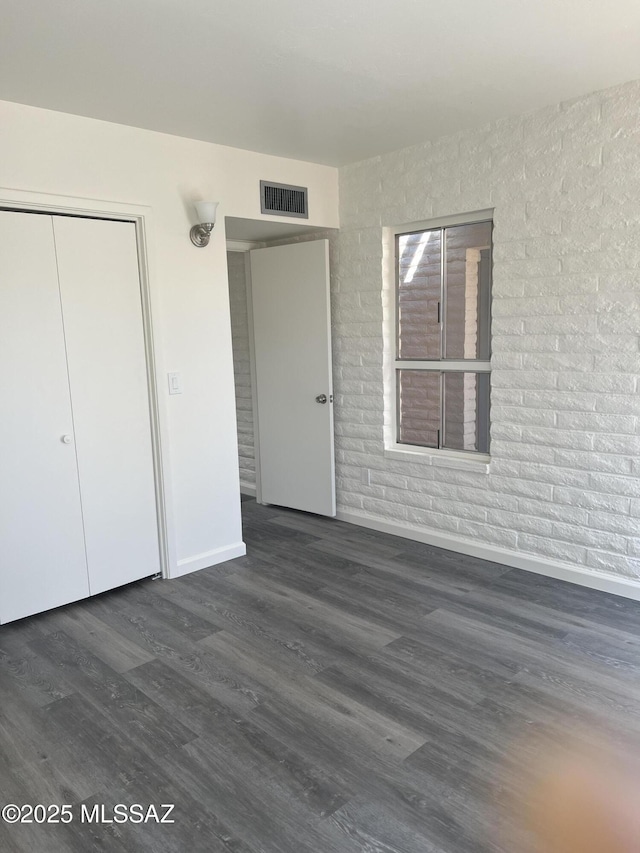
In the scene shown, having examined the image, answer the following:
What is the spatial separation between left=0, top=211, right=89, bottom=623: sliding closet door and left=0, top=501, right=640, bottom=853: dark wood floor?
23cm

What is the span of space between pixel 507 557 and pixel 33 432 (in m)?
2.62

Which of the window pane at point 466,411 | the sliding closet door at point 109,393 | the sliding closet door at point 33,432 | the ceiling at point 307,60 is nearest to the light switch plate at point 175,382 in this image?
the sliding closet door at point 109,393

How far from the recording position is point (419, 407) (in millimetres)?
4133

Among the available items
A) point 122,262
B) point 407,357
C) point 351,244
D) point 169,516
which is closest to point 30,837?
point 169,516

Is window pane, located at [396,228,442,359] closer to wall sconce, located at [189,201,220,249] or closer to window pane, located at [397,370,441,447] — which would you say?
window pane, located at [397,370,441,447]

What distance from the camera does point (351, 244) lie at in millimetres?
4258

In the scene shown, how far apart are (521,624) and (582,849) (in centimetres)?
128

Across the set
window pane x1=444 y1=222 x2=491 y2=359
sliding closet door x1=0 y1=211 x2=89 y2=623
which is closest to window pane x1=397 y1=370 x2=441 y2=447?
window pane x1=444 y1=222 x2=491 y2=359

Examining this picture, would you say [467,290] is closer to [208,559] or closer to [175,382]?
[175,382]

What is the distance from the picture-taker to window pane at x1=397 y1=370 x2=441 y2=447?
4031 mm

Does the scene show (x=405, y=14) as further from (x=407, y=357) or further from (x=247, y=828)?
(x=247, y=828)

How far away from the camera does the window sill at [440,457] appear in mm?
3721

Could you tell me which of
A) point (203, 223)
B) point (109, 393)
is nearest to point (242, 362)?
point (203, 223)

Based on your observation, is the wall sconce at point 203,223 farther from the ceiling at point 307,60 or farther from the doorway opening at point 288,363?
the doorway opening at point 288,363
